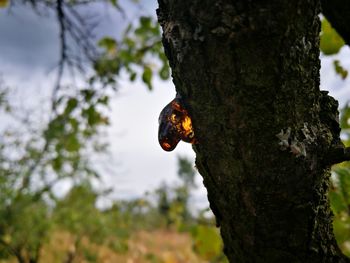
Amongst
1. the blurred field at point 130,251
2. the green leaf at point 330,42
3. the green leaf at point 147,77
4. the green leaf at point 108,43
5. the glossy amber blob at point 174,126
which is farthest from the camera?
the blurred field at point 130,251

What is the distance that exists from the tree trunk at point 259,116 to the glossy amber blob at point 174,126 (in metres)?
0.04

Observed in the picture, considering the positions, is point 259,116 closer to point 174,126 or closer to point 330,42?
point 174,126

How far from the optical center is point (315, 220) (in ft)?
2.46

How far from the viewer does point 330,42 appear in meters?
1.37

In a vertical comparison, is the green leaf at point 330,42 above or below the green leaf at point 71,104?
below

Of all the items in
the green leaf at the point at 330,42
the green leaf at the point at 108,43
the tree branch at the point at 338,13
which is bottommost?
the tree branch at the point at 338,13

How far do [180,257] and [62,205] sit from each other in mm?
5242

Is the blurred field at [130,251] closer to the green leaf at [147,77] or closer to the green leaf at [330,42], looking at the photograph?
the green leaf at [147,77]

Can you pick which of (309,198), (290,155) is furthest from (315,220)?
(290,155)

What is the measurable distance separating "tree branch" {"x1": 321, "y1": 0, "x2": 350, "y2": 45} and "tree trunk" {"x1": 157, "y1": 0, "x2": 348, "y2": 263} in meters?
0.22

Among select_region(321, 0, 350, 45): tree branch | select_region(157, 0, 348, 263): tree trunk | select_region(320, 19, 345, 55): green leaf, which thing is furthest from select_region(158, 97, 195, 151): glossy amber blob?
select_region(320, 19, 345, 55): green leaf

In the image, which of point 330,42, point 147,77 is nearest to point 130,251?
point 147,77

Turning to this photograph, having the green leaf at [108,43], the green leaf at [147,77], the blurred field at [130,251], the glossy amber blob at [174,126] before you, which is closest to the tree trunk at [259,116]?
the glossy amber blob at [174,126]

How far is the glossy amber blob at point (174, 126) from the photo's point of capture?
74cm
